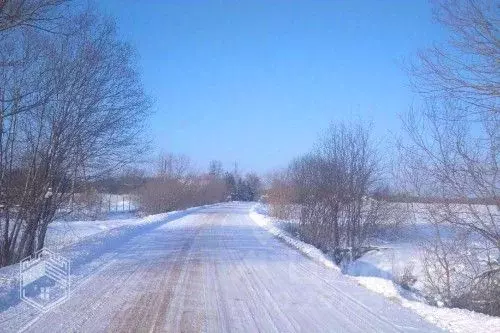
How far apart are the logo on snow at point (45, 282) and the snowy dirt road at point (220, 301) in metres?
0.30

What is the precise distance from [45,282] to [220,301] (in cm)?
370

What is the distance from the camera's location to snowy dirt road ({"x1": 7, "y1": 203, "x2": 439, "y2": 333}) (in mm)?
6547

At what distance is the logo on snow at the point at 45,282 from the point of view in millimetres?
7771

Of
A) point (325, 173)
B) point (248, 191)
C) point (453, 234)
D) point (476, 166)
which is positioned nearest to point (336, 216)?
point (325, 173)

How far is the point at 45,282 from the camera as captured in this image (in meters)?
9.16

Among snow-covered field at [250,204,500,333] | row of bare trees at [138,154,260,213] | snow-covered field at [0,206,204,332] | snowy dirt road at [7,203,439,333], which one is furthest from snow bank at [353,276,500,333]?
row of bare trees at [138,154,260,213]

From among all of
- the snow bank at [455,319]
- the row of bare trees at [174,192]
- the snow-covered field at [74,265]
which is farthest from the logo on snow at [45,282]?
the row of bare trees at [174,192]

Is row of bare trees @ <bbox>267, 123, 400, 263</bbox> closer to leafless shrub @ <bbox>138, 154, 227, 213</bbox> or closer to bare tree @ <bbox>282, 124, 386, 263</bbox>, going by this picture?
bare tree @ <bbox>282, 124, 386, 263</bbox>

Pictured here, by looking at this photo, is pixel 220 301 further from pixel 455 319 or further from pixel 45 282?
pixel 455 319

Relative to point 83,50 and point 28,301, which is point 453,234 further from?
point 83,50

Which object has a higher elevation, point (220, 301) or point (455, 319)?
point (220, 301)

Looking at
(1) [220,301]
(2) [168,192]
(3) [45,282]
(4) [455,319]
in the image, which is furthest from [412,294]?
(2) [168,192]

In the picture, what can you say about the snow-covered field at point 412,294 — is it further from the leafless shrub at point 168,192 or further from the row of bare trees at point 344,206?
the leafless shrub at point 168,192

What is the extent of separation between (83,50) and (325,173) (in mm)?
14761
